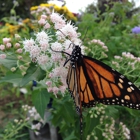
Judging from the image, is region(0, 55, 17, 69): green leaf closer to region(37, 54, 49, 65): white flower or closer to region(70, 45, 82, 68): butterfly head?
region(37, 54, 49, 65): white flower

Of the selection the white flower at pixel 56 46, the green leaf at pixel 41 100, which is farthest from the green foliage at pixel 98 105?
the white flower at pixel 56 46

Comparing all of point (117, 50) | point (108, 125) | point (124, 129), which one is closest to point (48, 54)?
point (108, 125)

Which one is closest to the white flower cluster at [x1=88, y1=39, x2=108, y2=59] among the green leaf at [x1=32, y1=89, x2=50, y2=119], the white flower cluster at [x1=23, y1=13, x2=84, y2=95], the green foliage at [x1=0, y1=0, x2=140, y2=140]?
the green foliage at [x1=0, y1=0, x2=140, y2=140]

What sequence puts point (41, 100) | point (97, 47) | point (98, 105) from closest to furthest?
A: point (41, 100)
point (98, 105)
point (97, 47)

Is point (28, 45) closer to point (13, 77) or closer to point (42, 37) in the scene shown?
point (42, 37)

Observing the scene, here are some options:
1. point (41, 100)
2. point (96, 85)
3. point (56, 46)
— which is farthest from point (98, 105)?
point (56, 46)

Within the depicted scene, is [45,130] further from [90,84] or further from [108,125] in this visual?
[90,84]
